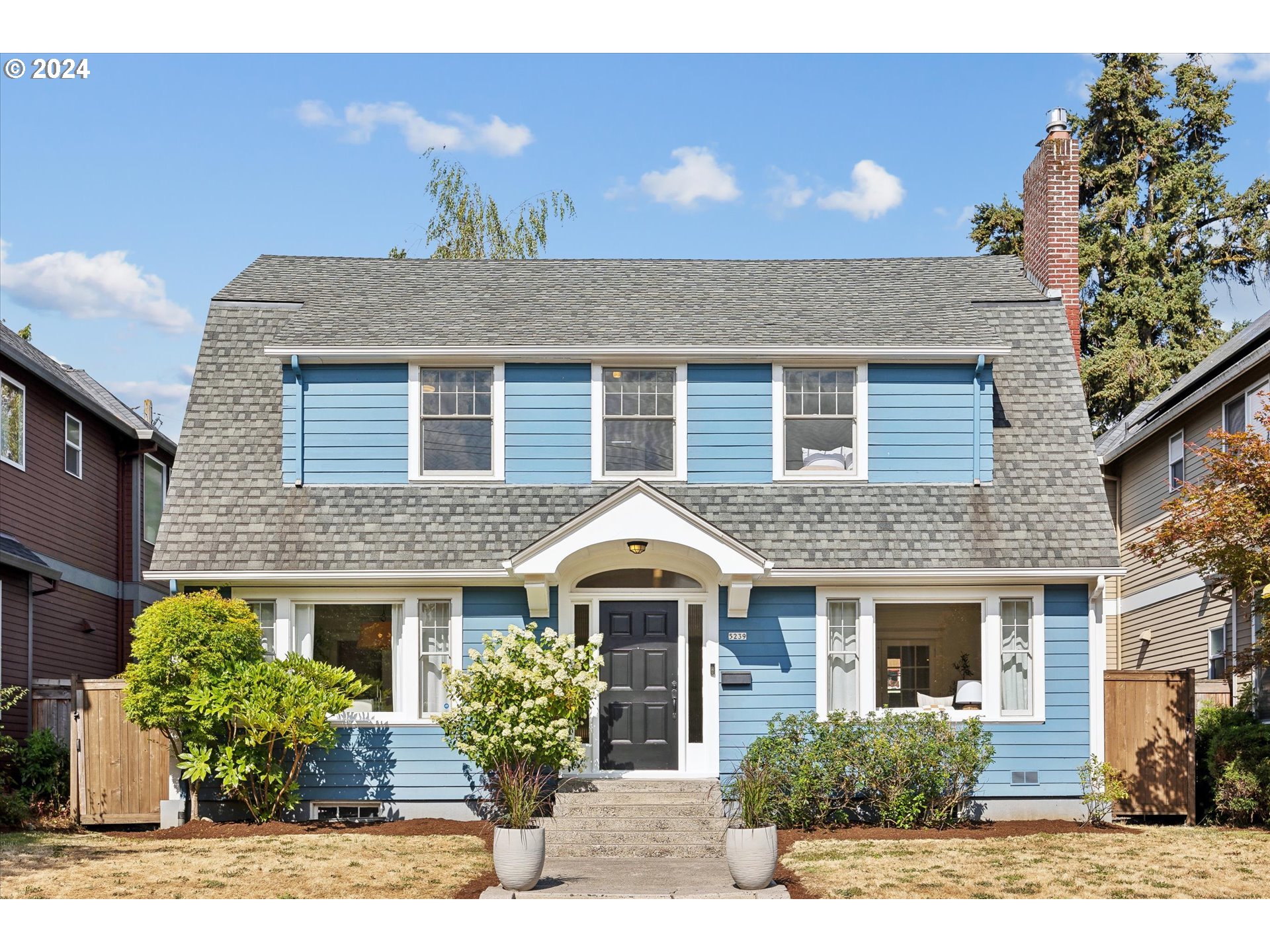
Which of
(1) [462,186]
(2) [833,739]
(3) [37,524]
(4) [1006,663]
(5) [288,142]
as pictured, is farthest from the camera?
(1) [462,186]

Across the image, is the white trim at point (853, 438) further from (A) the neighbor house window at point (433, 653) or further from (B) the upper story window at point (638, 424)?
(A) the neighbor house window at point (433, 653)

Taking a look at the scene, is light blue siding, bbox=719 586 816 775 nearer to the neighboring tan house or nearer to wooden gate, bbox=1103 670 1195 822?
wooden gate, bbox=1103 670 1195 822

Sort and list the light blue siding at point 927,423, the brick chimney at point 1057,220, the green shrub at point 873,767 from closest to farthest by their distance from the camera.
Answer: the green shrub at point 873,767 < the light blue siding at point 927,423 < the brick chimney at point 1057,220

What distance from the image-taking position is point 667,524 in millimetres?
13812

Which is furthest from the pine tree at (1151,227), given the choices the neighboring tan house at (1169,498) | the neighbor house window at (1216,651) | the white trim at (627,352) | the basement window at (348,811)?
the basement window at (348,811)

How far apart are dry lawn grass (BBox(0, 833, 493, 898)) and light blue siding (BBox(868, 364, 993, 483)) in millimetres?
6404

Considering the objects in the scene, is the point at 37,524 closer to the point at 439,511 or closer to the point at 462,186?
the point at 439,511

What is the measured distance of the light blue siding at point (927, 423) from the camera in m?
15.2

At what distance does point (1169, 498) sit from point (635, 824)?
38.8ft

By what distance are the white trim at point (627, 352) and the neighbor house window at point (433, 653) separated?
2.84 meters

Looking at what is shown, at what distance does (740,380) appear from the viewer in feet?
50.1

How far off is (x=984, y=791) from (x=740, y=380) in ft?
17.4

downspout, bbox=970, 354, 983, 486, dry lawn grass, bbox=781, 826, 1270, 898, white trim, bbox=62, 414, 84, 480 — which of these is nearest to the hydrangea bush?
dry lawn grass, bbox=781, 826, 1270, 898

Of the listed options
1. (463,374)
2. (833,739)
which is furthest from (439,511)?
(833,739)
